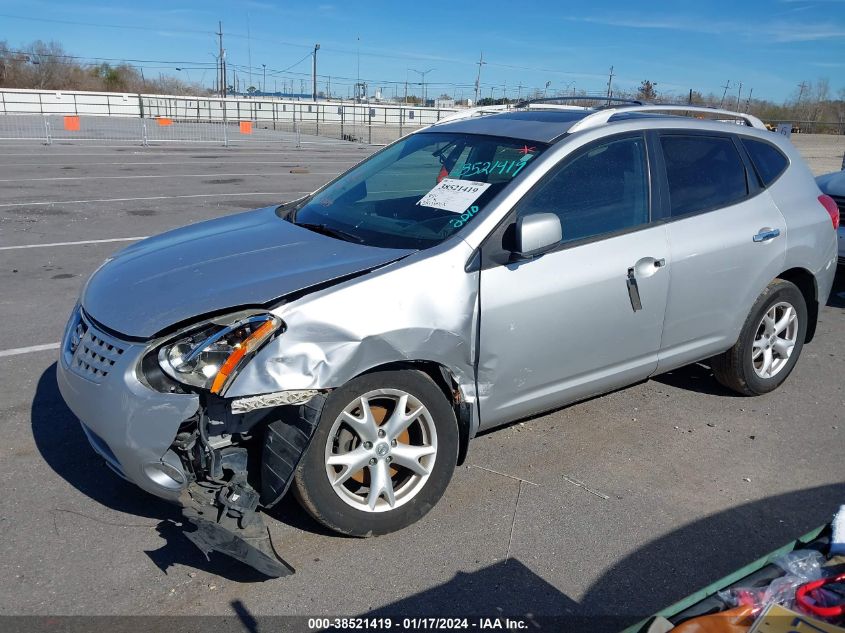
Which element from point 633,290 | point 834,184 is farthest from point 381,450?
point 834,184

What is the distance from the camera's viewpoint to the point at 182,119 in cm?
3916

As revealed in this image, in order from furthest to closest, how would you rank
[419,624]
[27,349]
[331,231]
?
1. [27,349]
2. [331,231]
3. [419,624]

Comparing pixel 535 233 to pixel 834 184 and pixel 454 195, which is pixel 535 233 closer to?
pixel 454 195

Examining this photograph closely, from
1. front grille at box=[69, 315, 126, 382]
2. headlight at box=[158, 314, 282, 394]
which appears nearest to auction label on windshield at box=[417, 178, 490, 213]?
headlight at box=[158, 314, 282, 394]

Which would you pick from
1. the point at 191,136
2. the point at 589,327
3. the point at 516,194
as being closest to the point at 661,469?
the point at 589,327

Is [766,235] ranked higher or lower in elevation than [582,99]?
lower

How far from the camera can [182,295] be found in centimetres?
317

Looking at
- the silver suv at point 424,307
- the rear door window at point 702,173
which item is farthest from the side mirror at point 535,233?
the rear door window at point 702,173

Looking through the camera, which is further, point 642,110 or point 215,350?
point 642,110

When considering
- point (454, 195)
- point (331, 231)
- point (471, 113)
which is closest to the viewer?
point (454, 195)

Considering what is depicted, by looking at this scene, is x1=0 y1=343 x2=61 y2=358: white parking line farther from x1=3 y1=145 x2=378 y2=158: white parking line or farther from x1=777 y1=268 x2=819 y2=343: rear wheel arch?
x1=3 y1=145 x2=378 y2=158: white parking line

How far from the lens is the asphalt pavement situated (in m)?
2.97

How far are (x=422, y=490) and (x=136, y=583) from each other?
1279mm

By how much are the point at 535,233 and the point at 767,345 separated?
2498mm
